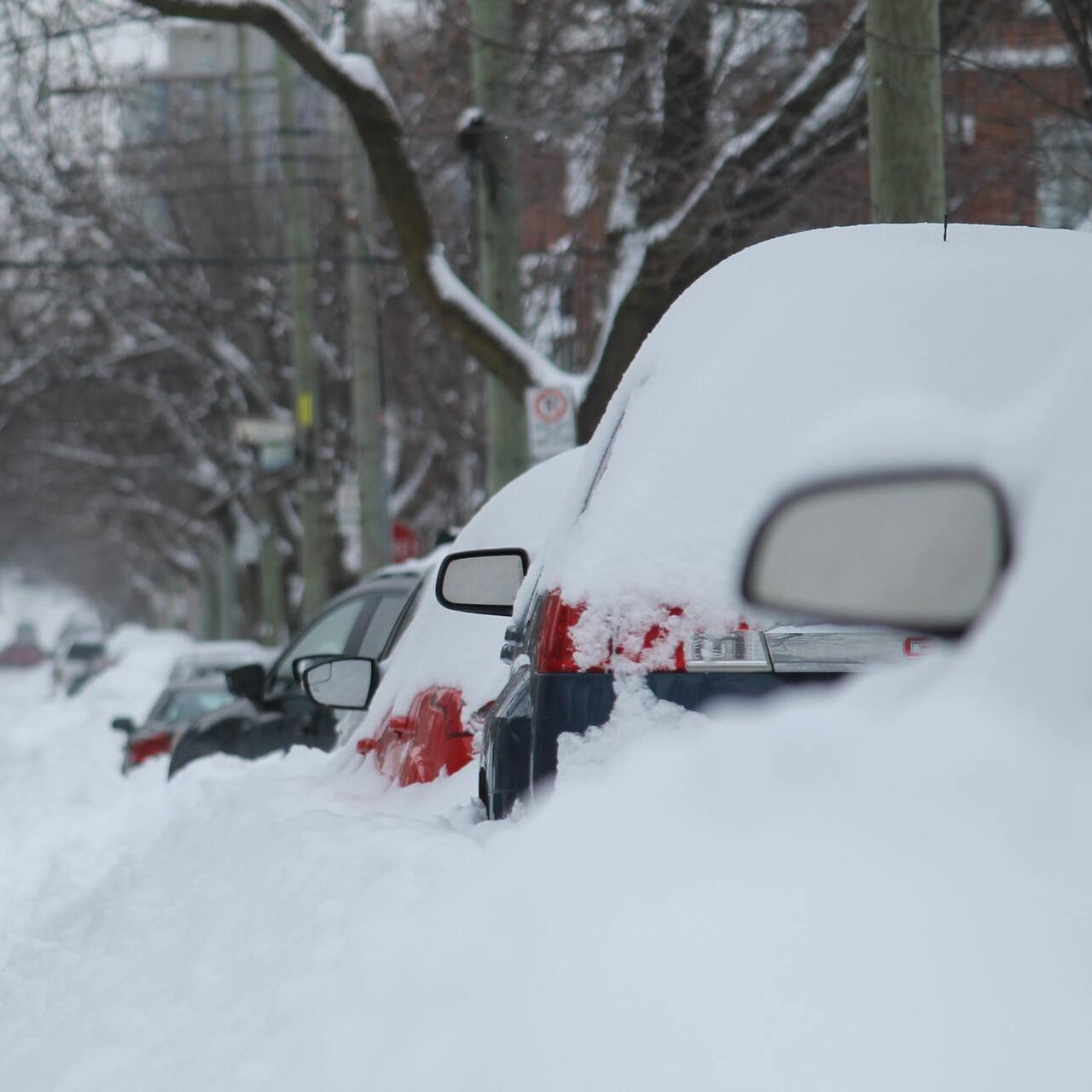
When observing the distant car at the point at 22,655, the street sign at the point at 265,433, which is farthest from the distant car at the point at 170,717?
the distant car at the point at 22,655

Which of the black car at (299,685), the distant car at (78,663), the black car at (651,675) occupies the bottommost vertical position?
the distant car at (78,663)

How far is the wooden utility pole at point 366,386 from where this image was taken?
20.1 metres

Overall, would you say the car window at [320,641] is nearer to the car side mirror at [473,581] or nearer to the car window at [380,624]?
the car window at [380,624]

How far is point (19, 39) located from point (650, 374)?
11.5 meters

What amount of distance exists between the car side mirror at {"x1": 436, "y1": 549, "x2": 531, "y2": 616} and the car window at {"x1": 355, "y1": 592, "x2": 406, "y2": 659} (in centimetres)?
377

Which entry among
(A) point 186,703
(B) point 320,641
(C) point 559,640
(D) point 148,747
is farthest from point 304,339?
(C) point 559,640

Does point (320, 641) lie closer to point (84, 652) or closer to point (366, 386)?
point (366, 386)

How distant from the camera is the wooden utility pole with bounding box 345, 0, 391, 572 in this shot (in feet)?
66.0

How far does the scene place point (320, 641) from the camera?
9.91 meters

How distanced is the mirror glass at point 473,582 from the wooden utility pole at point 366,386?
15220mm

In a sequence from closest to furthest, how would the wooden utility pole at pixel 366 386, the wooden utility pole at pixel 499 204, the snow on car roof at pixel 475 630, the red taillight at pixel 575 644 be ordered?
1. the red taillight at pixel 575 644
2. the snow on car roof at pixel 475 630
3. the wooden utility pole at pixel 499 204
4. the wooden utility pole at pixel 366 386

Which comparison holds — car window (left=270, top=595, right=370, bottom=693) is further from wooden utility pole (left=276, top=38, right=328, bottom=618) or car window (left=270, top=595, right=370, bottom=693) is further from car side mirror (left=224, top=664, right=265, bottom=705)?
wooden utility pole (left=276, top=38, right=328, bottom=618)

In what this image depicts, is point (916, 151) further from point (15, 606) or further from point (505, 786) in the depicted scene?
point (15, 606)

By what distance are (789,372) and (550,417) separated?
436 inches
